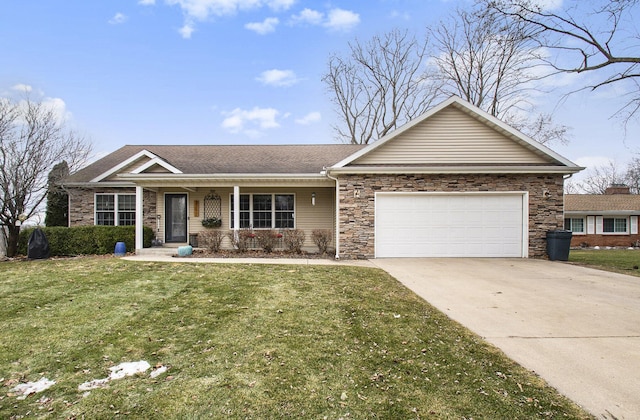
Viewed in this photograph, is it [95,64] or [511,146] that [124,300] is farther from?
[95,64]

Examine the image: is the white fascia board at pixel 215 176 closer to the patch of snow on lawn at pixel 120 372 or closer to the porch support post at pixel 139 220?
the porch support post at pixel 139 220

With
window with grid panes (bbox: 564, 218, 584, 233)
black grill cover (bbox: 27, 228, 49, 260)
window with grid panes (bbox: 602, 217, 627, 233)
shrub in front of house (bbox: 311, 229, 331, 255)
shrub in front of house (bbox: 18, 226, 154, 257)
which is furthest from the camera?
window with grid panes (bbox: 602, 217, 627, 233)

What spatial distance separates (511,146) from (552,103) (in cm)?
164

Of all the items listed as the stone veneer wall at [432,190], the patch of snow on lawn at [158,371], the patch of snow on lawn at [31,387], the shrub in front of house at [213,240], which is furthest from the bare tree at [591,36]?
the patch of snow on lawn at [31,387]

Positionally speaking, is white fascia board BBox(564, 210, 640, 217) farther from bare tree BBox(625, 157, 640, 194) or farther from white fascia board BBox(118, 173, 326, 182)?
white fascia board BBox(118, 173, 326, 182)

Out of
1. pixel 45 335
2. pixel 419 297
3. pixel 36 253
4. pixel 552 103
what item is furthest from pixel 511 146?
pixel 36 253

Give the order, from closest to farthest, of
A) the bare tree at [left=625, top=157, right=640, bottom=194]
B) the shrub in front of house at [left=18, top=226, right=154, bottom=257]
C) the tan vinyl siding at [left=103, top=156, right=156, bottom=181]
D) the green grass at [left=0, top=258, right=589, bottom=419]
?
1. the green grass at [left=0, top=258, right=589, bottom=419]
2. the shrub in front of house at [left=18, top=226, right=154, bottom=257]
3. the tan vinyl siding at [left=103, top=156, right=156, bottom=181]
4. the bare tree at [left=625, top=157, right=640, bottom=194]

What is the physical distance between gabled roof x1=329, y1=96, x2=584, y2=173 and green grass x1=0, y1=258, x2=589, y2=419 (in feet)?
18.6

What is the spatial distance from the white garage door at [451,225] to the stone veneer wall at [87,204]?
9310 mm

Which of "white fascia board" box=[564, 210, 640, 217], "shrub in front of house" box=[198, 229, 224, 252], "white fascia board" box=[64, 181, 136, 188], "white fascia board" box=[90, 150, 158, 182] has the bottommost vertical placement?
"shrub in front of house" box=[198, 229, 224, 252]

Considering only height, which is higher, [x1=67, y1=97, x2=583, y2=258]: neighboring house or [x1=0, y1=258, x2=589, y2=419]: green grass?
[x1=67, y1=97, x2=583, y2=258]: neighboring house

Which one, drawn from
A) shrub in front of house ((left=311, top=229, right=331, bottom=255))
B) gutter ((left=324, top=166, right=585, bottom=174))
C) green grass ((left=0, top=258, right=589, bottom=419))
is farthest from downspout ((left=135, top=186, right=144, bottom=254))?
gutter ((left=324, top=166, right=585, bottom=174))

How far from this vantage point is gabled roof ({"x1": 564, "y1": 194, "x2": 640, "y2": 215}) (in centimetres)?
2295

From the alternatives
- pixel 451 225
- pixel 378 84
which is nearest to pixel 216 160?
pixel 451 225
